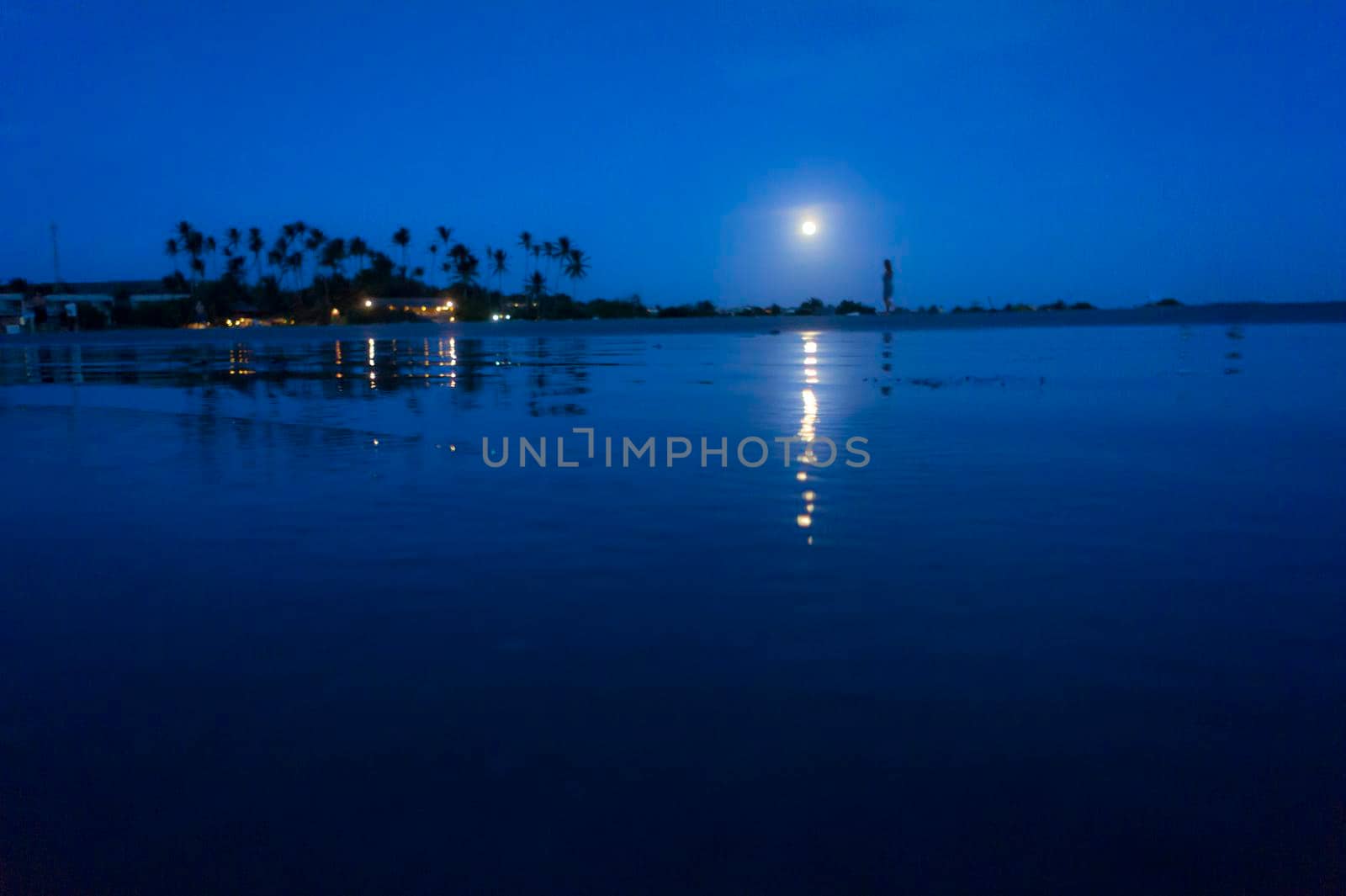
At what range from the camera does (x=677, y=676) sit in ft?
15.6

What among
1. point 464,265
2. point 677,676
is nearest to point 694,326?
point 464,265

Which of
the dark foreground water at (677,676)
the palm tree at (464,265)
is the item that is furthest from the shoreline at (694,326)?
the dark foreground water at (677,676)

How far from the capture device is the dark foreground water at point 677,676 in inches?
133

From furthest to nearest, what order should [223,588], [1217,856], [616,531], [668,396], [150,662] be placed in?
[668,396] → [616,531] → [223,588] → [150,662] → [1217,856]

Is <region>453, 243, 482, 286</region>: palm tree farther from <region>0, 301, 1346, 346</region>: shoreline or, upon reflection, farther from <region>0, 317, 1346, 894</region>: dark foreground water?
<region>0, 317, 1346, 894</region>: dark foreground water

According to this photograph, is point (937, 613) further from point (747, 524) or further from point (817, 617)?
point (747, 524)

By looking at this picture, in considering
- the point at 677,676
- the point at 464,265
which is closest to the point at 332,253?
the point at 464,265

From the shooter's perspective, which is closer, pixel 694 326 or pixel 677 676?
pixel 677 676

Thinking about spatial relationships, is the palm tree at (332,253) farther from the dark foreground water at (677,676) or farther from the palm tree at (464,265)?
the dark foreground water at (677,676)

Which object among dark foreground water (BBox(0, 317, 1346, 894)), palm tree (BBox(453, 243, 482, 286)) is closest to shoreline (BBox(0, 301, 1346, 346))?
palm tree (BBox(453, 243, 482, 286))

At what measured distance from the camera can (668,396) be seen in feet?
64.2

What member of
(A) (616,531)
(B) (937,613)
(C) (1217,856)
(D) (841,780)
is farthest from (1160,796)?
(A) (616,531)

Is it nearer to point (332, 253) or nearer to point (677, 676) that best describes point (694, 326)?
point (332, 253)

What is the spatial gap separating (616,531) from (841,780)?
162 inches
